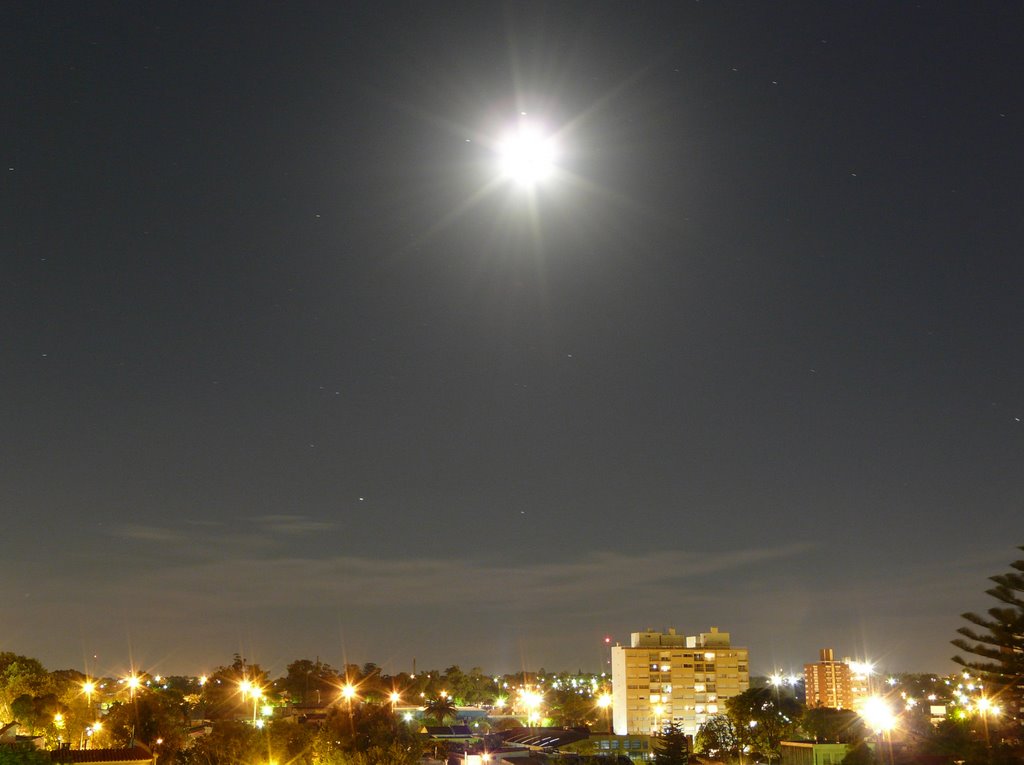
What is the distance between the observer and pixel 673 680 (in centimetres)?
12438

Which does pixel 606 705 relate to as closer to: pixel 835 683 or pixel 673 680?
pixel 673 680

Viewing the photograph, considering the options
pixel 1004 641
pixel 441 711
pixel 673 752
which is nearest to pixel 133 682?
pixel 441 711

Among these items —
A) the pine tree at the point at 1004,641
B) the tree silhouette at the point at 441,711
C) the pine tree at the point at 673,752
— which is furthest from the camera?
the tree silhouette at the point at 441,711

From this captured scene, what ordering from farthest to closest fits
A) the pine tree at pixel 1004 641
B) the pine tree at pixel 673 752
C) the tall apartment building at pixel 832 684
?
the tall apartment building at pixel 832 684, the pine tree at pixel 673 752, the pine tree at pixel 1004 641

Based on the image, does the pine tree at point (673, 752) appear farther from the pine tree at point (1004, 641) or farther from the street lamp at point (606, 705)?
the street lamp at point (606, 705)

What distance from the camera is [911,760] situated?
43.1 meters

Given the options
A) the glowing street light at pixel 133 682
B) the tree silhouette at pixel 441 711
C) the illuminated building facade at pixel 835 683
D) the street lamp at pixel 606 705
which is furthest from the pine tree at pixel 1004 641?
the illuminated building facade at pixel 835 683

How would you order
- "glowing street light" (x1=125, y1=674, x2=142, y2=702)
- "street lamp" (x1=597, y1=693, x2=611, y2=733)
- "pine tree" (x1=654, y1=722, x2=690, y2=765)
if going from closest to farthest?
"pine tree" (x1=654, y1=722, x2=690, y2=765) → "glowing street light" (x1=125, y1=674, x2=142, y2=702) → "street lamp" (x1=597, y1=693, x2=611, y2=733)

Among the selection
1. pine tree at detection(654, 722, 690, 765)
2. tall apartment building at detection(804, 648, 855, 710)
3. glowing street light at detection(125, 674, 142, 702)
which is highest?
glowing street light at detection(125, 674, 142, 702)

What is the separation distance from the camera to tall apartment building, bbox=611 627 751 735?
121312mm

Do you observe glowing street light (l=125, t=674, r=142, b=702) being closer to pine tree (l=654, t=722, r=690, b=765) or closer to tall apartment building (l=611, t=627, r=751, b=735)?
pine tree (l=654, t=722, r=690, b=765)

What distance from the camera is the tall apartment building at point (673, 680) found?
12131cm

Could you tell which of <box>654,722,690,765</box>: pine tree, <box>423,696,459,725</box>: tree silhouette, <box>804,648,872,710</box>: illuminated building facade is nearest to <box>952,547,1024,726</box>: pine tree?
<box>654,722,690,765</box>: pine tree

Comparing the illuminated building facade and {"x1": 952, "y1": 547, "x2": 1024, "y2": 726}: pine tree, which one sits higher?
{"x1": 952, "y1": 547, "x2": 1024, "y2": 726}: pine tree
